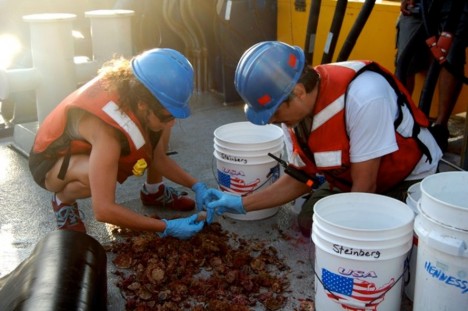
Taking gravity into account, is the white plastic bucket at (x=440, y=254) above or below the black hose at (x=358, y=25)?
below

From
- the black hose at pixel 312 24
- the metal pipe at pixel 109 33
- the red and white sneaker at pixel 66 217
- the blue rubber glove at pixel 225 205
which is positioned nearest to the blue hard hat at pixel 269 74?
the blue rubber glove at pixel 225 205

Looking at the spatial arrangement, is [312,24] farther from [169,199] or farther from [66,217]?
[66,217]

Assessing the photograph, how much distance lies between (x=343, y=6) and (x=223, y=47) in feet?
5.72

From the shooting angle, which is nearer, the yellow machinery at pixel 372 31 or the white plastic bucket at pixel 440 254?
the white plastic bucket at pixel 440 254

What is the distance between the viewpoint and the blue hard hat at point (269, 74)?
2.42 m

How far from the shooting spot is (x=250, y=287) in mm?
2600

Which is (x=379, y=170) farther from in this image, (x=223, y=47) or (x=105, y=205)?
(x=223, y=47)

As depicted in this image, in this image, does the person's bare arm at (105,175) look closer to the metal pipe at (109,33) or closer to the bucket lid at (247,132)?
the bucket lid at (247,132)

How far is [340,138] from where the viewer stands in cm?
253

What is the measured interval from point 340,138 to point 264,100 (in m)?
0.39

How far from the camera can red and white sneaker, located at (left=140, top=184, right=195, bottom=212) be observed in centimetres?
349

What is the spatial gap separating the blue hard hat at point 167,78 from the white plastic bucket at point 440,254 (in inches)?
45.9

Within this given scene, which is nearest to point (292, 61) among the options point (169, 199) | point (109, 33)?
point (169, 199)

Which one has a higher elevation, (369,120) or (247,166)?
(369,120)
